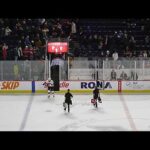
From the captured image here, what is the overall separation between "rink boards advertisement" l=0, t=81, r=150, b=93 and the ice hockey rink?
91 centimetres

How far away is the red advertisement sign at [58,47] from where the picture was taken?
21859 mm

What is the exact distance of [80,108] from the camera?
58.3 feet

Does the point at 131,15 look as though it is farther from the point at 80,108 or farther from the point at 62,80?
the point at 62,80

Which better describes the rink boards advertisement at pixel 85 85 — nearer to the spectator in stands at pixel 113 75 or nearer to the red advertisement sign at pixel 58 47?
the spectator in stands at pixel 113 75

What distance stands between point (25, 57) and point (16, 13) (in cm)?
1674

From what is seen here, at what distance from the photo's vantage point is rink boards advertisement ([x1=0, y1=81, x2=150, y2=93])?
21.7m

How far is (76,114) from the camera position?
16.5 metres

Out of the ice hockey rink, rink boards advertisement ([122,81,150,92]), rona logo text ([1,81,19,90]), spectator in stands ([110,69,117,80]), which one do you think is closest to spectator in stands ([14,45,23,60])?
rona logo text ([1,81,19,90])

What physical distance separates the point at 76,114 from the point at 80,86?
5.47m

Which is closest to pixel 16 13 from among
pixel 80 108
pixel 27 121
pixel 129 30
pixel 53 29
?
pixel 27 121

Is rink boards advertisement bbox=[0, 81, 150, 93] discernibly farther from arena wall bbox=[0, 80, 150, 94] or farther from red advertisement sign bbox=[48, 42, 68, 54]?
red advertisement sign bbox=[48, 42, 68, 54]

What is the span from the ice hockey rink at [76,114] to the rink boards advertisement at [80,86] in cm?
91

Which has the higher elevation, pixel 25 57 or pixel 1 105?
pixel 25 57
